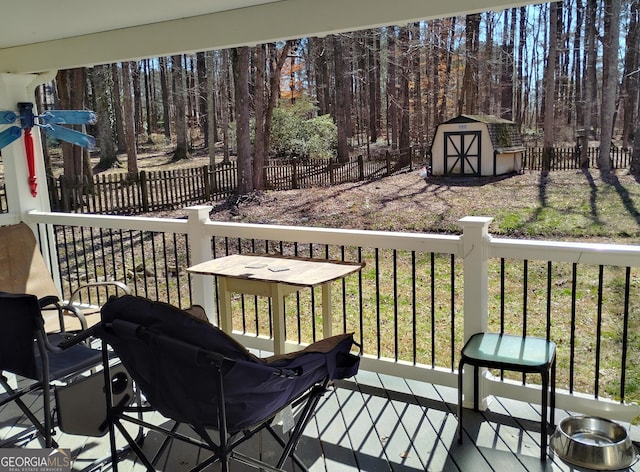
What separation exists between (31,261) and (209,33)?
A: 195cm

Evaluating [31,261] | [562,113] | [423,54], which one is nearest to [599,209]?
[31,261]

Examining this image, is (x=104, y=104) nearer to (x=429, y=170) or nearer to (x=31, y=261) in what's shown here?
(x=429, y=170)

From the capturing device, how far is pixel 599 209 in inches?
469

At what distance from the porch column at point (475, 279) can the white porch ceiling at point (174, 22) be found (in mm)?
1087

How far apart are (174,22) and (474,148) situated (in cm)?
1353

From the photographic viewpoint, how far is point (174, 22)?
11.8 ft

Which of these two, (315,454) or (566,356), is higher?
(315,454)

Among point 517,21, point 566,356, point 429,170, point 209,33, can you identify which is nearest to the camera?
point 209,33

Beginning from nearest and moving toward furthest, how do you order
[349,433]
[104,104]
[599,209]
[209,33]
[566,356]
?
[349,433], [209,33], [566,356], [599,209], [104,104]

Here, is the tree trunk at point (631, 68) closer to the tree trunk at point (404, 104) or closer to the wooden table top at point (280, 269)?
the tree trunk at point (404, 104)

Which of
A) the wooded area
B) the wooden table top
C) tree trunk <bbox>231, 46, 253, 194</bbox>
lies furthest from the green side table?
the wooded area

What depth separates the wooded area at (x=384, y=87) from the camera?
16.2 m

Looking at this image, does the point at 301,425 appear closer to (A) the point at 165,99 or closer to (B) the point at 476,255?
(B) the point at 476,255

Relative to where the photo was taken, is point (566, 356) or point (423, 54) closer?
point (566, 356)
